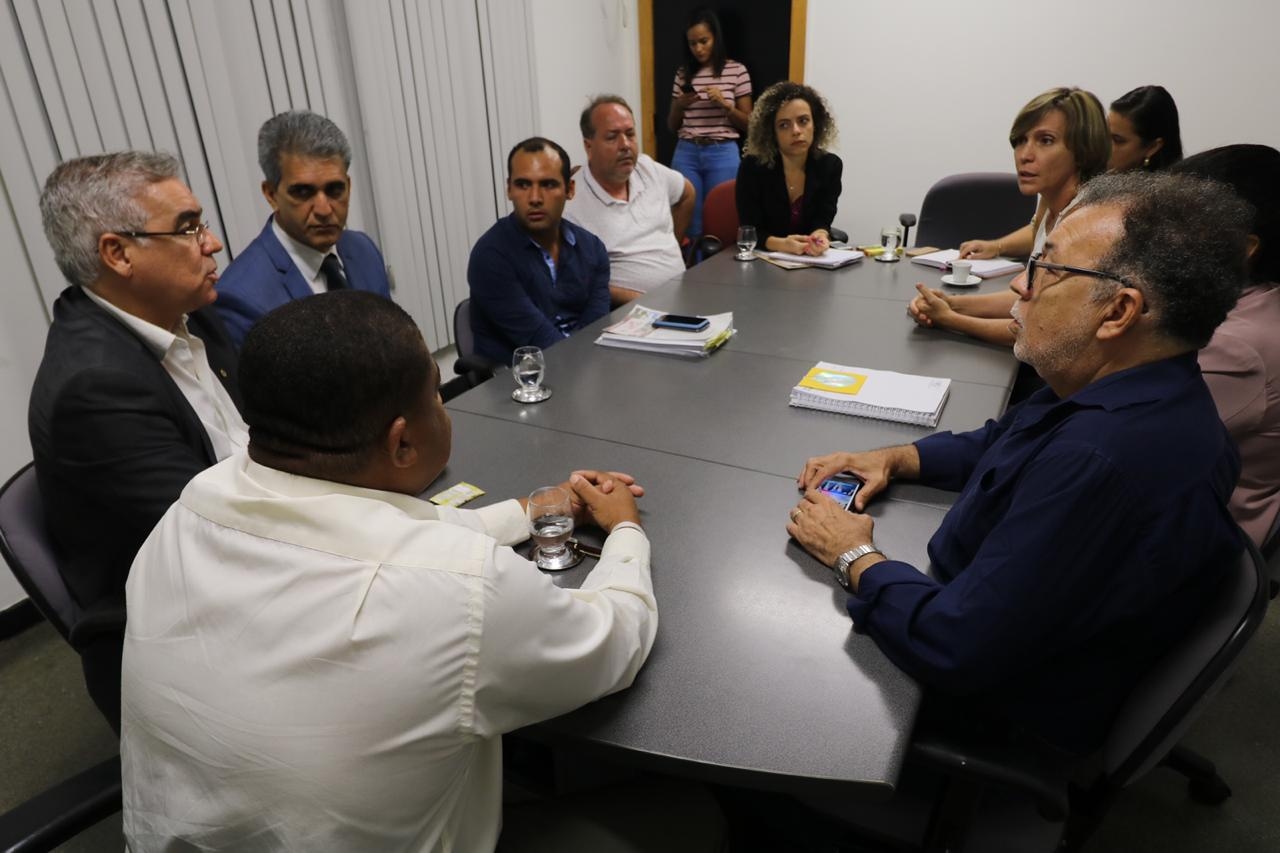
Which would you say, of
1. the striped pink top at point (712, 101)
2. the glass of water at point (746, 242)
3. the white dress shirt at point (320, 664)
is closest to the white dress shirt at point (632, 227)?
the glass of water at point (746, 242)

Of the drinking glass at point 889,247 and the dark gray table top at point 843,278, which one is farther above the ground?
the drinking glass at point 889,247

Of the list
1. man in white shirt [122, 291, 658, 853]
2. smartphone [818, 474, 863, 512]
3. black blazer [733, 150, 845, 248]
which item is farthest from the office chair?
man in white shirt [122, 291, 658, 853]

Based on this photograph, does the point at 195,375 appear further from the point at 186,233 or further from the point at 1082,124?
the point at 1082,124

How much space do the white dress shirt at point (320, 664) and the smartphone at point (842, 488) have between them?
701 millimetres

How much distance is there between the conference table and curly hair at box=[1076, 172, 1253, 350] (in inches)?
20.4

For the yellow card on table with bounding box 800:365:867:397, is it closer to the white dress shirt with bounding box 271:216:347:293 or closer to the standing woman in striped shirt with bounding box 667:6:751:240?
the white dress shirt with bounding box 271:216:347:293

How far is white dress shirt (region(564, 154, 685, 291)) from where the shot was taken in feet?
11.7

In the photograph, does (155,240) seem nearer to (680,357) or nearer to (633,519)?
(633,519)

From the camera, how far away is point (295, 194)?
223 centimetres

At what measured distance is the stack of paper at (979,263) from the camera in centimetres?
303

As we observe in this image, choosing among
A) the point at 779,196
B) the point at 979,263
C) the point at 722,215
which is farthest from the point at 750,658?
the point at 722,215

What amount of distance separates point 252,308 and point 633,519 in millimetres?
1411

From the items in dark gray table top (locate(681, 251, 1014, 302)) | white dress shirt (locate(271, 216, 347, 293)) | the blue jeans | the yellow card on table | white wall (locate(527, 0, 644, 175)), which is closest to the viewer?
the yellow card on table

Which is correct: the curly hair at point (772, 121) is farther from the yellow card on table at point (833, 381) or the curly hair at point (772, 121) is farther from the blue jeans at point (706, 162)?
the yellow card on table at point (833, 381)
